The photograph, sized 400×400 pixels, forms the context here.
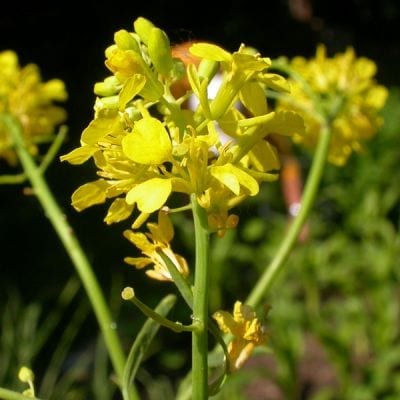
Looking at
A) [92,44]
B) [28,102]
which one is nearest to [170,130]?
[28,102]

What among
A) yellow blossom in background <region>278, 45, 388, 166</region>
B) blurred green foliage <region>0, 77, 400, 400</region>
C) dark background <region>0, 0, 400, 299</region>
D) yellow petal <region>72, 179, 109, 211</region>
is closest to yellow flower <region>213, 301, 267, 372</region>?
yellow petal <region>72, 179, 109, 211</region>

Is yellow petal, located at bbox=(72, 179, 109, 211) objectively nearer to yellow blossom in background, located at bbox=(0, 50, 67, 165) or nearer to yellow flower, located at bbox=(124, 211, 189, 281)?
yellow flower, located at bbox=(124, 211, 189, 281)

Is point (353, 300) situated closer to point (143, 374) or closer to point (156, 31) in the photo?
point (143, 374)

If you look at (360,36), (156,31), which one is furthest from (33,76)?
(360,36)

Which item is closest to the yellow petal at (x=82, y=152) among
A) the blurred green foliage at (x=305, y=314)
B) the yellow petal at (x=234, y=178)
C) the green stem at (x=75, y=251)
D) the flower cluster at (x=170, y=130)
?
the flower cluster at (x=170, y=130)

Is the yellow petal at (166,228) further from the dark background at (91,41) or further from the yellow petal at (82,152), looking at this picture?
the dark background at (91,41)
